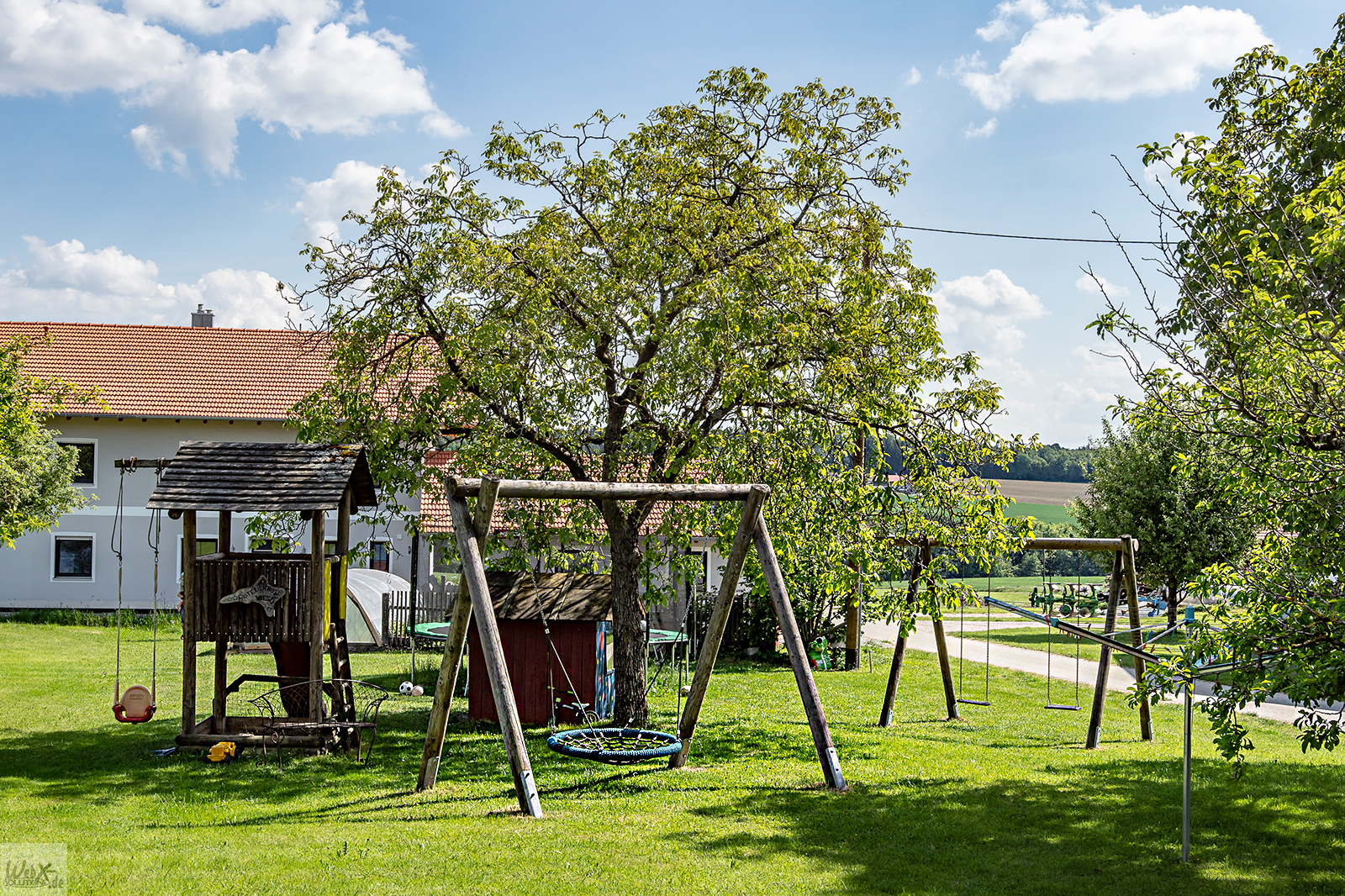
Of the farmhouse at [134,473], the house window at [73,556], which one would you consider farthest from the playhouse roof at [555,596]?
the house window at [73,556]

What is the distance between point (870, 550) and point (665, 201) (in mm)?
4869

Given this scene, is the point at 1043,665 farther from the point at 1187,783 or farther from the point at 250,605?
the point at 250,605

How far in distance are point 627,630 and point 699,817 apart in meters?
4.78

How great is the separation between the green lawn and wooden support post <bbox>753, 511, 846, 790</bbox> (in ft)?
0.86

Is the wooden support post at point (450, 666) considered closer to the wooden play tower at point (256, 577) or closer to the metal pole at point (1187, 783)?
the wooden play tower at point (256, 577)

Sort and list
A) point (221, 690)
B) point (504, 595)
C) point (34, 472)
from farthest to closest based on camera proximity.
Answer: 1. point (34, 472)
2. point (504, 595)
3. point (221, 690)

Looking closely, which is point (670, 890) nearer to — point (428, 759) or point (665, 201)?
point (428, 759)

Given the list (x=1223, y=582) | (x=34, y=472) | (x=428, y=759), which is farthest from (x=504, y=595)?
(x=34, y=472)

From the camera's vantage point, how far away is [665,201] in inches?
495

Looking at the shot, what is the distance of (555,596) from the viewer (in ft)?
46.2

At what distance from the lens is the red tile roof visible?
28.7 metres

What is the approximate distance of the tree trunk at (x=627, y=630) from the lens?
43.8ft

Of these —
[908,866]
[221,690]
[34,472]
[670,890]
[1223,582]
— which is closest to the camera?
[670,890]

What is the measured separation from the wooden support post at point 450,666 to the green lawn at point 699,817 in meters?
0.27
